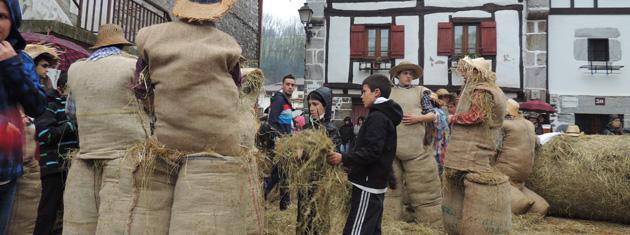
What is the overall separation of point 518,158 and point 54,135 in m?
5.06

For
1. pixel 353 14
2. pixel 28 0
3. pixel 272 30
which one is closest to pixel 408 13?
pixel 353 14

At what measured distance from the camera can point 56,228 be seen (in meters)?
4.01

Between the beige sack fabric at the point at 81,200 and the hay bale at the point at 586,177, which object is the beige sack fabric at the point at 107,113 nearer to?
the beige sack fabric at the point at 81,200

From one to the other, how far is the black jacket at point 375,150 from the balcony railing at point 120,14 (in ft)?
16.6

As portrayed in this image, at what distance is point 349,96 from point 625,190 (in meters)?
9.59

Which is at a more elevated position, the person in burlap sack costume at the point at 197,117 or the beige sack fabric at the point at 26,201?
the person in burlap sack costume at the point at 197,117

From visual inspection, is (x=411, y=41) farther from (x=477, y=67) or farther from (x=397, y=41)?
(x=477, y=67)

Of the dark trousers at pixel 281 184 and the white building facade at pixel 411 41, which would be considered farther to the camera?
the white building facade at pixel 411 41

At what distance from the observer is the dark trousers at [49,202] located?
3502 mm

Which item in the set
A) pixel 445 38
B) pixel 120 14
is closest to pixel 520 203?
pixel 120 14

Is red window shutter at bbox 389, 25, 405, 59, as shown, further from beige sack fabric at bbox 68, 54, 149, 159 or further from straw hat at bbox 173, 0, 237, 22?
straw hat at bbox 173, 0, 237, 22

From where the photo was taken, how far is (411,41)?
14586 millimetres

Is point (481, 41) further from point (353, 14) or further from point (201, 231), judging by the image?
point (201, 231)

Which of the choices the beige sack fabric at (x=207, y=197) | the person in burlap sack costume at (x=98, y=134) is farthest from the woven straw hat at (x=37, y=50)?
the beige sack fabric at (x=207, y=197)
